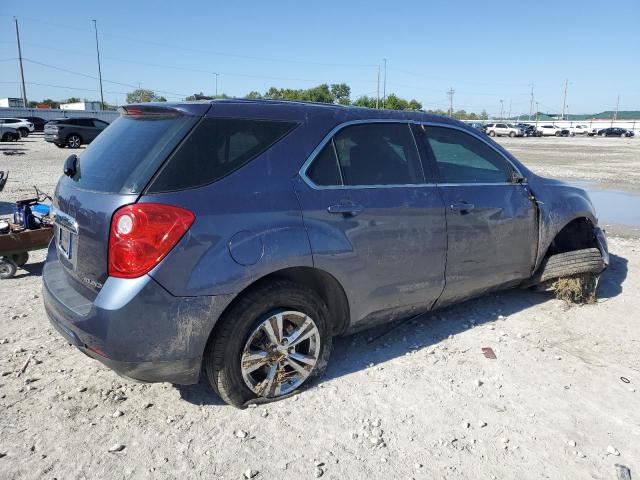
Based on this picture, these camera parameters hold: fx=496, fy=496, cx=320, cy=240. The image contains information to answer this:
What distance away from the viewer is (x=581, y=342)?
3.99 metres

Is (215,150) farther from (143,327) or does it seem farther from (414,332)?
(414,332)

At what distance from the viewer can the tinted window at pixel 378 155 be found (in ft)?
10.7

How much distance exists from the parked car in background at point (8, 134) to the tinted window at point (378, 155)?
1345 inches

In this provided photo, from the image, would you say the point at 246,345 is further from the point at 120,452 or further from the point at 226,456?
the point at 120,452

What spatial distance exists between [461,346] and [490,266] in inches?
27.6

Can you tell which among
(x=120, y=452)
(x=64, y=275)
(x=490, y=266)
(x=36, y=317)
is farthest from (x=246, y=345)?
(x=36, y=317)

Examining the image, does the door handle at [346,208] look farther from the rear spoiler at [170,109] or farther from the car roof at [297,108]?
the rear spoiler at [170,109]

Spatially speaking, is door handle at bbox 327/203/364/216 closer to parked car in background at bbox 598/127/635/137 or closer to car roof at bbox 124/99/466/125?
car roof at bbox 124/99/466/125

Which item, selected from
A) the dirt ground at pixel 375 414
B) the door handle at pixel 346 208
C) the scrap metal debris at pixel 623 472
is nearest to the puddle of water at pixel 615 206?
the dirt ground at pixel 375 414

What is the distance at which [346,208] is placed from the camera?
3.11 metres

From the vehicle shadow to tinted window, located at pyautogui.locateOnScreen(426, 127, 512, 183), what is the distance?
1227 mm

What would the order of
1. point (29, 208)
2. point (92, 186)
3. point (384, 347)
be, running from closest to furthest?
point (92, 186)
point (384, 347)
point (29, 208)

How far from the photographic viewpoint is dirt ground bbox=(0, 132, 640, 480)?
2576 mm

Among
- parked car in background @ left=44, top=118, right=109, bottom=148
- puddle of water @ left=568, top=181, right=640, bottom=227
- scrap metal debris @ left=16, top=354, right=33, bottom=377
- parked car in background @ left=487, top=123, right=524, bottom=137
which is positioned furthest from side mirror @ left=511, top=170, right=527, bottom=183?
parked car in background @ left=487, top=123, right=524, bottom=137
